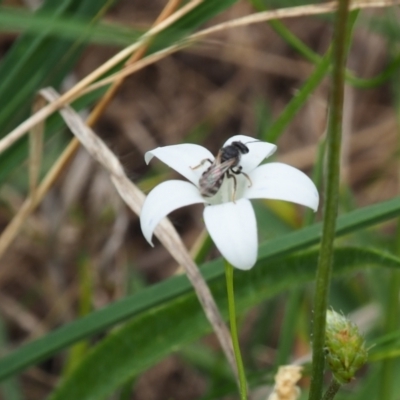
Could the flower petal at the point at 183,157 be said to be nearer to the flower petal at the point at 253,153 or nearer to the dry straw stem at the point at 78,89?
the flower petal at the point at 253,153

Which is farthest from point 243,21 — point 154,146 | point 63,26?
point 154,146

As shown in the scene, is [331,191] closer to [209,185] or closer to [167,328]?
[209,185]

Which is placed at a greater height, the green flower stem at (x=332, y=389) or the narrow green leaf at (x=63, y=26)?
the narrow green leaf at (x=63, y=26)

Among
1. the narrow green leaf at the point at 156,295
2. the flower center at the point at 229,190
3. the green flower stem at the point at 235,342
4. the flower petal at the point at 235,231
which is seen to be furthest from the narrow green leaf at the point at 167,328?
the flower petal at the point at 235,231

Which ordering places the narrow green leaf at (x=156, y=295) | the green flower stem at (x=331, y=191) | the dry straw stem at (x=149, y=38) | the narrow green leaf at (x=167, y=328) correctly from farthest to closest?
the dry straw stem at (x=149, y=38) → the narrow green leaf at (x=167, y=328) → the narrow green leaf at (x=156, y=295) → the green flower stem at (x=331, y=191)

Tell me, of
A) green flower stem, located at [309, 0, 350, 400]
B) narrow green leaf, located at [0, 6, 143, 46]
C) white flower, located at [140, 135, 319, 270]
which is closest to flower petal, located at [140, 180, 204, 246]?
white flower, located at [140, 135, 319, 270]

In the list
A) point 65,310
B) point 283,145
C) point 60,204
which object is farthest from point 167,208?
point 283,145

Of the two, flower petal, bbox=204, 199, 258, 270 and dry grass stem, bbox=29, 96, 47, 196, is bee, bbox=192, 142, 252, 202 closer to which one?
flower petal, bbox=204, 199, 258, 270
